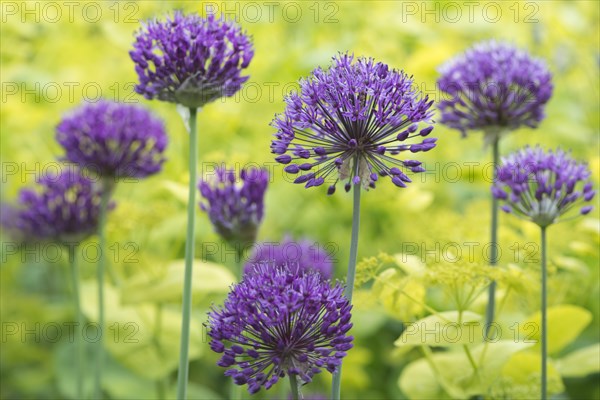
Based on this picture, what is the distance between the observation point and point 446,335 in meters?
1.46

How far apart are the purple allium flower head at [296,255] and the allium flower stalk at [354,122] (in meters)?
0.78

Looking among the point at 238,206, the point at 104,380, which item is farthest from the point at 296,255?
the point at 104,380

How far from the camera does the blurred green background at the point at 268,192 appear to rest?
215 centimetres

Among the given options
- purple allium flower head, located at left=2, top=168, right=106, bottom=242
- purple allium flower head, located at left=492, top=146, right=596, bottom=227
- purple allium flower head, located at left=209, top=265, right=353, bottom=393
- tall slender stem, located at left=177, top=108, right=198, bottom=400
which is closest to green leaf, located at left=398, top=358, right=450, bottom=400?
purple allium flower head, located at left=492, top=146, right=596, bottom=227

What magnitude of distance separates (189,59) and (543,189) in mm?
741

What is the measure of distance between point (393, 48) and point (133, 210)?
4.39 feet

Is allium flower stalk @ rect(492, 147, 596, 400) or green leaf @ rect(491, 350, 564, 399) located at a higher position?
allium flower stalk @ rect(492, 147, 596, 400)

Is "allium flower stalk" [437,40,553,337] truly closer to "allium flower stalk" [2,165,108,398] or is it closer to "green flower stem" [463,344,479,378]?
"green flower stem" [463,344,479,378]

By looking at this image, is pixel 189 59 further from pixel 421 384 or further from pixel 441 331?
pixel 421 384

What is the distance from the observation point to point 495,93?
184 cm

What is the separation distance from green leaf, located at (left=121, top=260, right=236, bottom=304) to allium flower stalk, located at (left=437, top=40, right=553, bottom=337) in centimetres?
66

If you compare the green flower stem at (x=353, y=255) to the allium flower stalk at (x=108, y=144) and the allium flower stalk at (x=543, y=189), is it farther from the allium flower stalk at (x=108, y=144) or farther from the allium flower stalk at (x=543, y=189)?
the allium flower stalk at (x=108, y=144)

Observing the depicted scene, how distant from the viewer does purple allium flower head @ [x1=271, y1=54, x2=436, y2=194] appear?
1.14 meters

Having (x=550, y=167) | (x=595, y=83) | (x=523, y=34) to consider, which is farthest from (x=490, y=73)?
(x=523, y=34)
